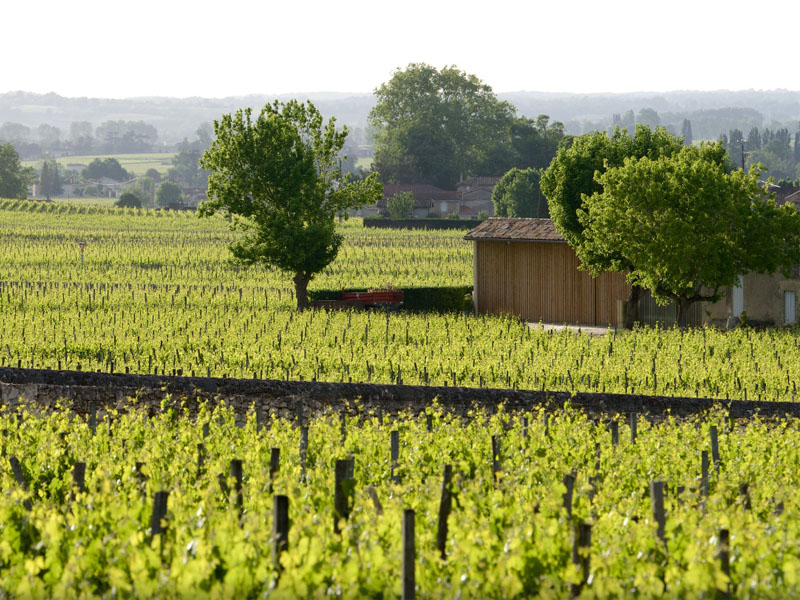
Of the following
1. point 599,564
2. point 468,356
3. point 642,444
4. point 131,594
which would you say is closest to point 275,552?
point 131,594

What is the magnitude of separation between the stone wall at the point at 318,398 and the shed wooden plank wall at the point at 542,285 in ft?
51.0

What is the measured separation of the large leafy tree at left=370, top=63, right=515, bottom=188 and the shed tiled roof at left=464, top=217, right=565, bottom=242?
302 feet

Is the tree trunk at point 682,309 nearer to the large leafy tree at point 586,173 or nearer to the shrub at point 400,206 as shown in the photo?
the large leafy tree at point 586,173

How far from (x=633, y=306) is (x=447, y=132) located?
104215 mm

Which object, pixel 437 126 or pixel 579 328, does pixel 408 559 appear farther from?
pixel 437 126

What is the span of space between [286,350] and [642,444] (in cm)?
1445

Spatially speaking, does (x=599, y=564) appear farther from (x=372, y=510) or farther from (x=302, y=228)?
(x=302, y=228)

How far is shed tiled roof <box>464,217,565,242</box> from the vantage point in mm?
39500

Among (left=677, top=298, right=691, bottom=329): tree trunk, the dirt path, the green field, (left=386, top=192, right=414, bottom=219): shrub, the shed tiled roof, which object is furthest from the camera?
(left=386, top=192, right=414, bottom=219): shrub

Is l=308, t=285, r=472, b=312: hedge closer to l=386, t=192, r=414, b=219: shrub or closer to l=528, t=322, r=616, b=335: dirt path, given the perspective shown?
l=528, t=322, r=616, b=335: dirt path

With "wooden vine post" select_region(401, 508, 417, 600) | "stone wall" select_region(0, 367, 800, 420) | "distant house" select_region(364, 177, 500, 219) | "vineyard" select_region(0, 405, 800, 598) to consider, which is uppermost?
"wooden vine post" select_region(401, 508, 417, 600)

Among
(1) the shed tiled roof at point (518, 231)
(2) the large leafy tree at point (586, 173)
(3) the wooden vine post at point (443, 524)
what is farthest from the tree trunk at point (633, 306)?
(3) the wooden vine post at point (443, 524)

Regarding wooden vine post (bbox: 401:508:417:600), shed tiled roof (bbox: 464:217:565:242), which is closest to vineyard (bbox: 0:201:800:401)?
shed tiled roof (bbox: 464:217:565:242)

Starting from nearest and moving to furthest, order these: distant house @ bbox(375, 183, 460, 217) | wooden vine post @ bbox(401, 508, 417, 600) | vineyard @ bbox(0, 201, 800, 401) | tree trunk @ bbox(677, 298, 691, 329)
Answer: wooden vine post @ bbox(401, 508, 417, 600) < vineyard @ bbox(0, 201, 800, 401) < tree trunk @ bbox(677, 298, 691, 329) < distant house @ bbox(375, 183, 460, 217)
